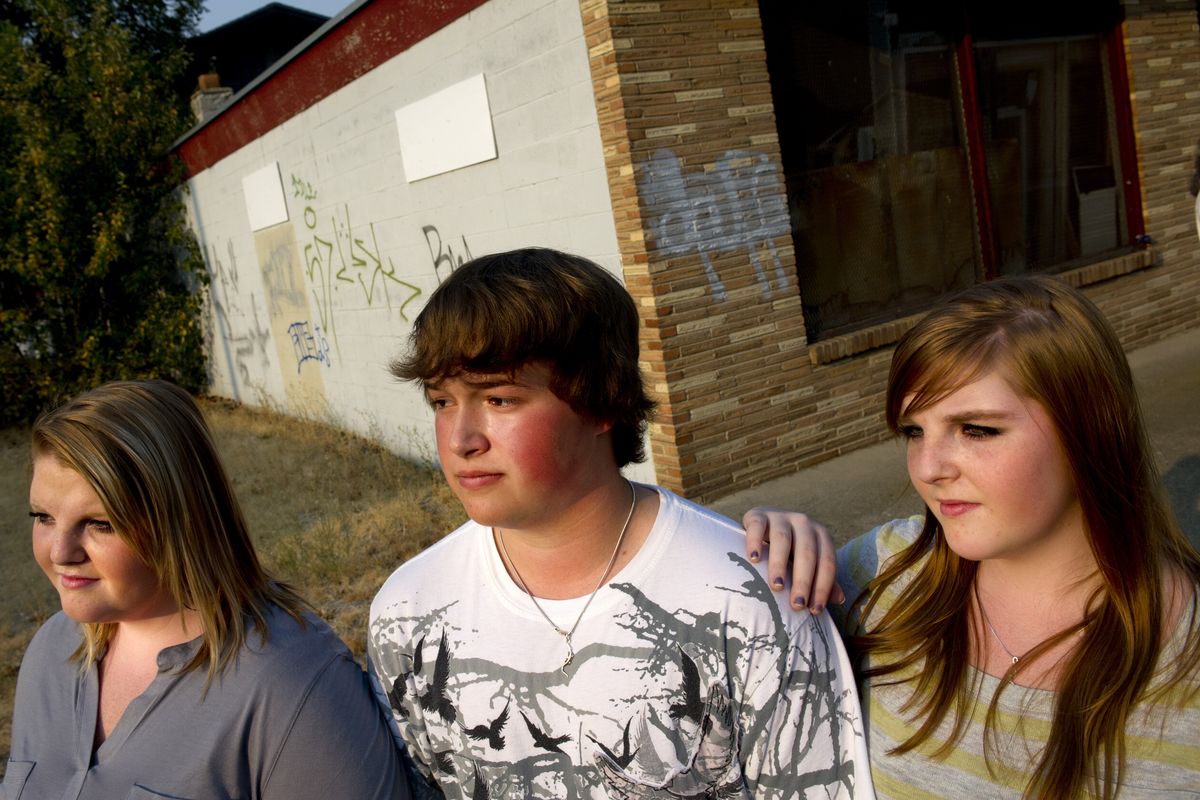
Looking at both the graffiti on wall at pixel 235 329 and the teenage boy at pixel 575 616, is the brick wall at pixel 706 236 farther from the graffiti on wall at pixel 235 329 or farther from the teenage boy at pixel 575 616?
the graffiti on wall at pixel 235 329

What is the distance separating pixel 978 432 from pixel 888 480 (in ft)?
14.3

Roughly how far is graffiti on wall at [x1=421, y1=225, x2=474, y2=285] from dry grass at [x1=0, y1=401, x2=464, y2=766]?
5.30 ft

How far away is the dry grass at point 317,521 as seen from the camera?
5.17 metres

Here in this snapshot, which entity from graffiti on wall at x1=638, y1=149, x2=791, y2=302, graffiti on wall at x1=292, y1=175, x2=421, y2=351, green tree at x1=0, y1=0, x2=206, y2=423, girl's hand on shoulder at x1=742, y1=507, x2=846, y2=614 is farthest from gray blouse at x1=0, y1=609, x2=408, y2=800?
green tree at x1=0, y1=0, x2=206, y2=423

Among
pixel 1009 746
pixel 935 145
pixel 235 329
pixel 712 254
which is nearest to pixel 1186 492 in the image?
pixel 712 254

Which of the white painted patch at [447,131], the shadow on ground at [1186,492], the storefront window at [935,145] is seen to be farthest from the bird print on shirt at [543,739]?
the white painted patch at [447,131]

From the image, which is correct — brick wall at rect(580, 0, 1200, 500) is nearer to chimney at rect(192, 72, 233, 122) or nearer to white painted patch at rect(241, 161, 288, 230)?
white painted patch at rect(241, 161, 288, 230)

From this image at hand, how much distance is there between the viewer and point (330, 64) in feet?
27.3

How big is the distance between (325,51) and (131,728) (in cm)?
766

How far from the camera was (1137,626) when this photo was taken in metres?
1.43

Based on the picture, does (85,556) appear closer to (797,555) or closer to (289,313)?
(797,555)

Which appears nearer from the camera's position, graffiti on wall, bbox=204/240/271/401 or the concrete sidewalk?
the concrete sidewalk

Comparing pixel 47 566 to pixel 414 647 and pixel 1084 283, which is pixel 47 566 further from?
pixel 1084 283

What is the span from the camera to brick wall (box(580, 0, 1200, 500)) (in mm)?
5422
